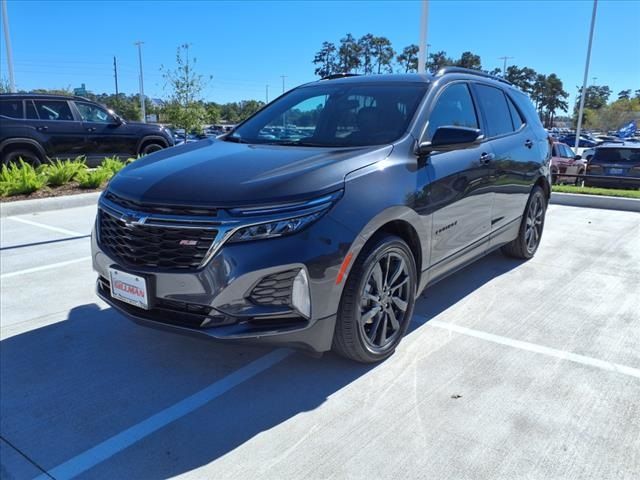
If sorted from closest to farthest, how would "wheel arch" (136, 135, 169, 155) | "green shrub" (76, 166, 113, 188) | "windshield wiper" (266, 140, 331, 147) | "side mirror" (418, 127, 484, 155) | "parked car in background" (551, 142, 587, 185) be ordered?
"side mirror" (418, 127, 484, 155) → "windshield wiper" (266, 140, 331, 147) → "green shrub" (76, 166, 113, 188) → "wheel arch" (136, 135, 169, 155) → "parked car in background" (551, 142, 587, 185)

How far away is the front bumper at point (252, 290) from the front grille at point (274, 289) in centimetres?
2

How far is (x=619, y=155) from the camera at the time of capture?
1383 centimetres

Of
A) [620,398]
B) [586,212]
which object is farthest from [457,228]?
[586,212]

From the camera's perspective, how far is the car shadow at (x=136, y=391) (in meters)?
2.47

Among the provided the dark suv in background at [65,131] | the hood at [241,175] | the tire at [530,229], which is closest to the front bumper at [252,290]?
the hood at [241,175]

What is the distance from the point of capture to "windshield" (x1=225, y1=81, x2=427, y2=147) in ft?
11.7

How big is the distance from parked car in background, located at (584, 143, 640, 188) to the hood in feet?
40.3

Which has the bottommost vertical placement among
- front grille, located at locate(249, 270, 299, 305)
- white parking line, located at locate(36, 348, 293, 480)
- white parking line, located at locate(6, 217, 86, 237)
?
white parking line, located at locate(36, 348, 293, 480)

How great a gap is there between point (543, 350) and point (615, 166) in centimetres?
1219

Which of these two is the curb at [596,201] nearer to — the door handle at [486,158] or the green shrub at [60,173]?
the door handle at [486,158]

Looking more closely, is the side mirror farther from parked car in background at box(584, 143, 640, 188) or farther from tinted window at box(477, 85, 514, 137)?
parked car in background at box(584, 143, 640, 188)

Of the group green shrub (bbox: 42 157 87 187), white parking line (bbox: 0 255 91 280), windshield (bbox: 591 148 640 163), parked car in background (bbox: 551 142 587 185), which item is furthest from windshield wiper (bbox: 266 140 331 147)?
parked car in background (bbox: 551 142 587 185)

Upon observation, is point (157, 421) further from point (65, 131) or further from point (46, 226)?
point (65, 131)

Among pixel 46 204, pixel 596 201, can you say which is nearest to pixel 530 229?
pixel 596 201
